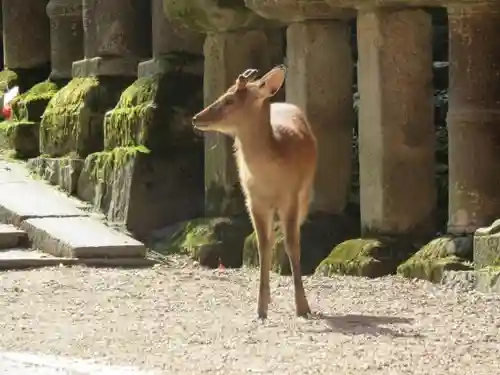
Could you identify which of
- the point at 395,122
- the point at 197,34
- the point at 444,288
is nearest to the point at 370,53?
the point at 395,122

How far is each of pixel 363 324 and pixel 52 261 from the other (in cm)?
358

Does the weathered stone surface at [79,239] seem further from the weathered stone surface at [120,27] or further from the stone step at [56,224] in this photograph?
the weathered stone surface at [120,27]

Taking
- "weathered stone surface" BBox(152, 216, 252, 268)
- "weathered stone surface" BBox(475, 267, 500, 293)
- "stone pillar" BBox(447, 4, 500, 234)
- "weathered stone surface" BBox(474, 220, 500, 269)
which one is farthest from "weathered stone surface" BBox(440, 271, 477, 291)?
"weathered stone surface" BBox(152, 216, 252, 268)

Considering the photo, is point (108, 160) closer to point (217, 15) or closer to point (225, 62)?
point (225, 62)

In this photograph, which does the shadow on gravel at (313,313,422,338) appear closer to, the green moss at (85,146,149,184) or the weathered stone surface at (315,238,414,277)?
the weathered stone surface at (315,238,414,277)

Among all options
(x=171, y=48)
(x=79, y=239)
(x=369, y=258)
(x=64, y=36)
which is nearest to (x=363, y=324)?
(x=369, y=258)

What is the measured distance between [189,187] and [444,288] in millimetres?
3925

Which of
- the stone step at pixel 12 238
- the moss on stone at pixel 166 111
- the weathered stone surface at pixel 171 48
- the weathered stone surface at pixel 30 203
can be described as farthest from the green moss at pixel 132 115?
the stone step at pixel 12 238

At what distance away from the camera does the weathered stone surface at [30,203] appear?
11477 mm

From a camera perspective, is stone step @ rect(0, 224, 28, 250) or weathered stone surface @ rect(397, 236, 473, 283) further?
stone step @ rect(0, 224, 28, 250)

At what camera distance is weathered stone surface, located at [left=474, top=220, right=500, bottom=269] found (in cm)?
813

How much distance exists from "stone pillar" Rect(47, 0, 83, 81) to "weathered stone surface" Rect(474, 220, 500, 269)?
7259mm

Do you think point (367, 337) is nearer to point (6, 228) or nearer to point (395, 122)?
point (395, 122)

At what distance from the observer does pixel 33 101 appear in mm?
14422
